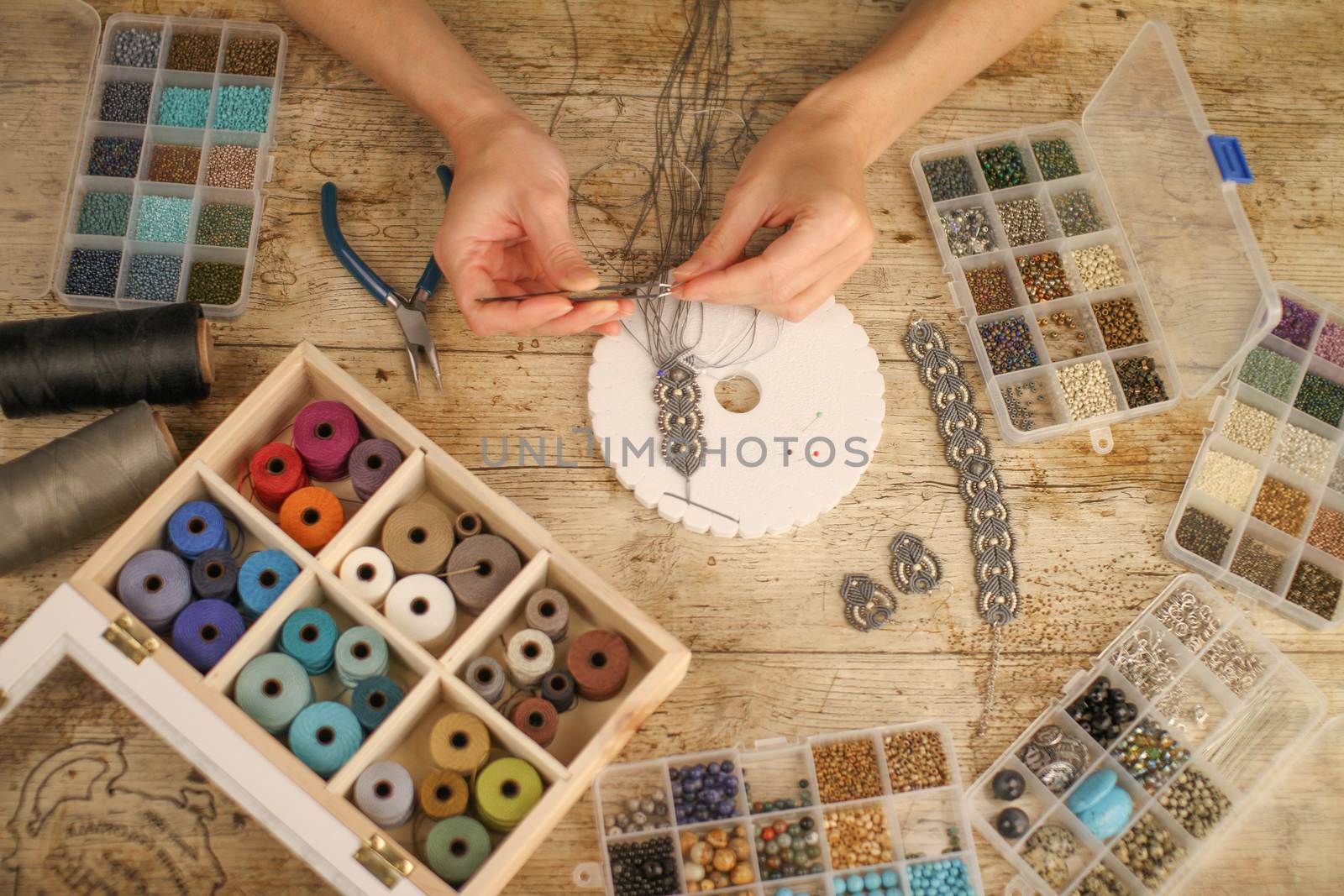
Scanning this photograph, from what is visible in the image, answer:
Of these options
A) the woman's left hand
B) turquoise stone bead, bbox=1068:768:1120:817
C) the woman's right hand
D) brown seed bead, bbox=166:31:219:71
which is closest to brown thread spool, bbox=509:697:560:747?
the woman's right hand

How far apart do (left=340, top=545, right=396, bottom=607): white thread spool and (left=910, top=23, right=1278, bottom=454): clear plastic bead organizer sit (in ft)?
3.75

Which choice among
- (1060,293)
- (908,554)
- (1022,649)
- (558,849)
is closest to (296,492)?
(558,849)

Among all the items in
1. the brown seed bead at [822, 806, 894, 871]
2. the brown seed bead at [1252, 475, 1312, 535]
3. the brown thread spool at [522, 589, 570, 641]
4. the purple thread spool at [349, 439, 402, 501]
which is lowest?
the brown seed bead at [822, 806, 894, 871]

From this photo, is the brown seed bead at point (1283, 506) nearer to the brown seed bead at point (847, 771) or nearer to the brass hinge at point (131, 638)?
the brown seed bead at point (847, 771)

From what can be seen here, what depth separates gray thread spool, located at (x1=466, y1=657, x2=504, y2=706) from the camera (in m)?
1.52

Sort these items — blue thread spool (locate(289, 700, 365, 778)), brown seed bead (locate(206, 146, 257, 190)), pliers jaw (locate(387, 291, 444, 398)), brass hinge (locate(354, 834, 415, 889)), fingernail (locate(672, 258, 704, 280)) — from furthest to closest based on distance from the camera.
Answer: brown seed bead (locate(206, 146, 257, 190)) < pliers jaw (locate(387, 291, 444, 398)) < fingernail (locate(672, 258, 704, 280)) < blue thread spool (locate(289, 700, 365, 778)) < brass hinge (locate(354, 834, 415, 889))

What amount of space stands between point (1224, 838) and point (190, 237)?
7.08 ft

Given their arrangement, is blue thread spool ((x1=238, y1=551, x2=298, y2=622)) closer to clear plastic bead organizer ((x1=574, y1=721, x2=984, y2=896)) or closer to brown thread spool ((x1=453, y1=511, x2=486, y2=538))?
brown thread spool ((x1=453, y1=511, x2=486, y2=538))

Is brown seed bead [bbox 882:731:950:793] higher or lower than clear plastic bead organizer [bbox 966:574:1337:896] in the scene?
higher

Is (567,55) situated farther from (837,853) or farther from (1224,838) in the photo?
(1224,838)

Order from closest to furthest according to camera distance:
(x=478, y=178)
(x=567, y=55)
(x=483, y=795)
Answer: (x=483, y=795) < (x=478, y=178) < (x=567, y=55)

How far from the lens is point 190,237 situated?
1.85 meters

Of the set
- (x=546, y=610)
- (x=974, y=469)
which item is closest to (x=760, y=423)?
(x=974, y=469)

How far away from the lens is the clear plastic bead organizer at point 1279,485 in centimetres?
180
